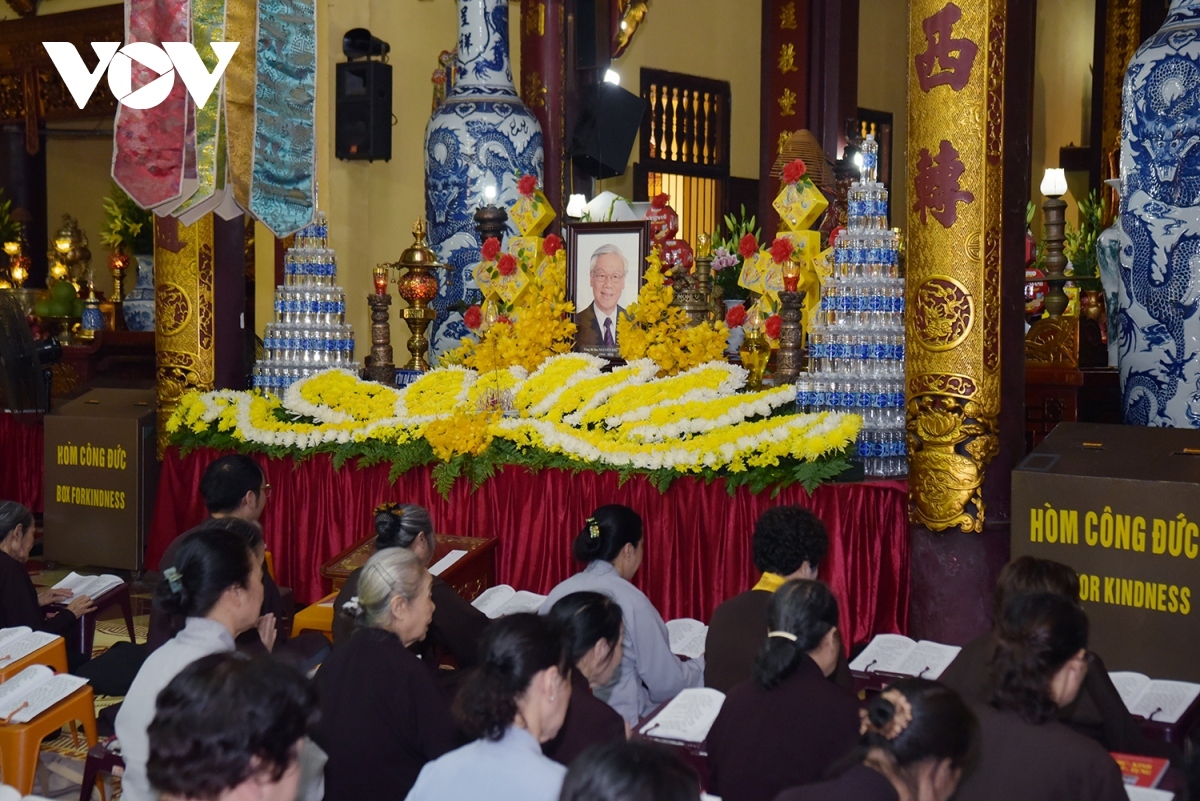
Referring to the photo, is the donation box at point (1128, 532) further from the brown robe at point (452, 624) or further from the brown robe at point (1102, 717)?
the brown robe at point (452, 624)

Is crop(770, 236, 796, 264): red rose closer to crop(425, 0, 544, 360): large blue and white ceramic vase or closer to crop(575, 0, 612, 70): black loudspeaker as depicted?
crop(425, 0, 544, 360): large blue and white ceramic vase

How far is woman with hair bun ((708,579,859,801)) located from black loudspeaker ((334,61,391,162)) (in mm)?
6292

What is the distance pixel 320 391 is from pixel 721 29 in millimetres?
6477

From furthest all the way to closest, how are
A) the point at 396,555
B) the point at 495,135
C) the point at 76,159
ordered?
the point at 76,159 < the point at 495,135 < the point at 396,555

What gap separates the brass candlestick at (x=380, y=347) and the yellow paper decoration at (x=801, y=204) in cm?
206

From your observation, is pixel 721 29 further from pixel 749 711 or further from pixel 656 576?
pixel 749 711

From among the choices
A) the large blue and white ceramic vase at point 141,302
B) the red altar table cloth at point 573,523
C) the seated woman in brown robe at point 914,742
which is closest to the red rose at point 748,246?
the red altar table cloth at point 573,523

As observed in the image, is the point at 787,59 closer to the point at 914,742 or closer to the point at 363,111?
the point at 363,111

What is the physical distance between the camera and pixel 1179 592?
3709mm

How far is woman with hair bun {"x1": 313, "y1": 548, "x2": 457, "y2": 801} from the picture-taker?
8.25 ft

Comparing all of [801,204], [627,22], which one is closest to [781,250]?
[801,204]

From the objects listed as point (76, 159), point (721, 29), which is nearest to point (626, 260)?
point (721, 29)

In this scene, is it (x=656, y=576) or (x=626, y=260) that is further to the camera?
(x=626, y=260)

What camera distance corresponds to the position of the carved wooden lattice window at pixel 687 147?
10492 mm
